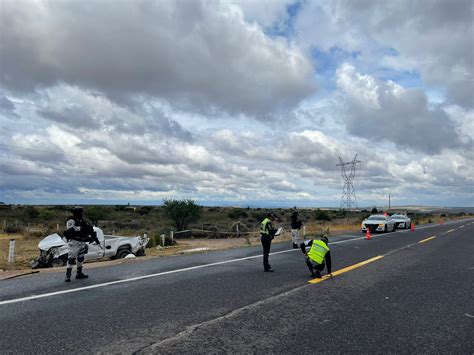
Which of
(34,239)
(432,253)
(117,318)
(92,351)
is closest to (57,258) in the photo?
(117,318)

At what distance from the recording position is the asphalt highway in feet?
15.1

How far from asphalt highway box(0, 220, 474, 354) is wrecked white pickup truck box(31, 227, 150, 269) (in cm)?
383

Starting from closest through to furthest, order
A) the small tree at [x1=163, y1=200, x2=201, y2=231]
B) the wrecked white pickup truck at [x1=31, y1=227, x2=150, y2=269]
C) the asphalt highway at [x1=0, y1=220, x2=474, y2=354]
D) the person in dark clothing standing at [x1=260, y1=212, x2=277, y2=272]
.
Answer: the asphalt highway at [x1=0, y1=220, x2=474, y2=354] → the person in dark clothing standing at [x1=260, y1=212, x2=277, y2=272] → the wrecked white pickup truck at [x1=31, y1=227, x2=150, y2=269] → the small tree at [x1=163, y1=200, x2=201, y2=231]

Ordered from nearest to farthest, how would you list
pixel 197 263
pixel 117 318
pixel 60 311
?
pixel 117 318 < pixel 60 311 < pixel 197 263

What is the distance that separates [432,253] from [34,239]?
27.4 metres

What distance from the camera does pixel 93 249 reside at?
1466 cm

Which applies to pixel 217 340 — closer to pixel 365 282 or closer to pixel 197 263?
pixel 365 282

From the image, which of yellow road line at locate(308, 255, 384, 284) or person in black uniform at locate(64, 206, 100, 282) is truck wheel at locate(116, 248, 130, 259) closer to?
person in black uniform at locate(64, 206, 100, 282)

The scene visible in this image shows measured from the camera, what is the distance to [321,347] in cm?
448

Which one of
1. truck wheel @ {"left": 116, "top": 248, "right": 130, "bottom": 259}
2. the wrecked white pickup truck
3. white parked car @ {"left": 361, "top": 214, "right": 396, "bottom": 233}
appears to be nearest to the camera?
the wrecked white pickup truck

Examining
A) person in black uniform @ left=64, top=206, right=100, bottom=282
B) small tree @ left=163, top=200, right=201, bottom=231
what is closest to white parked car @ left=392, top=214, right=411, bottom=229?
small tree @ left=163, top=200, right=201, bottom=231

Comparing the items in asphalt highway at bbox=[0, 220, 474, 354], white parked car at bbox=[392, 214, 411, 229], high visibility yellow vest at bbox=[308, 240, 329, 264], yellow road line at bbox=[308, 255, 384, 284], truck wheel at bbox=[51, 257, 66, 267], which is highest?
white parked car at bbox=[392, 214, 411, 229]

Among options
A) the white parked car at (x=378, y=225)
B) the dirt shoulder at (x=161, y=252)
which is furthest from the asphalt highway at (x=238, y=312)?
the white parked car at (x=378, y=225)

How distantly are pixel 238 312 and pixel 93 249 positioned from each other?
1036cm
